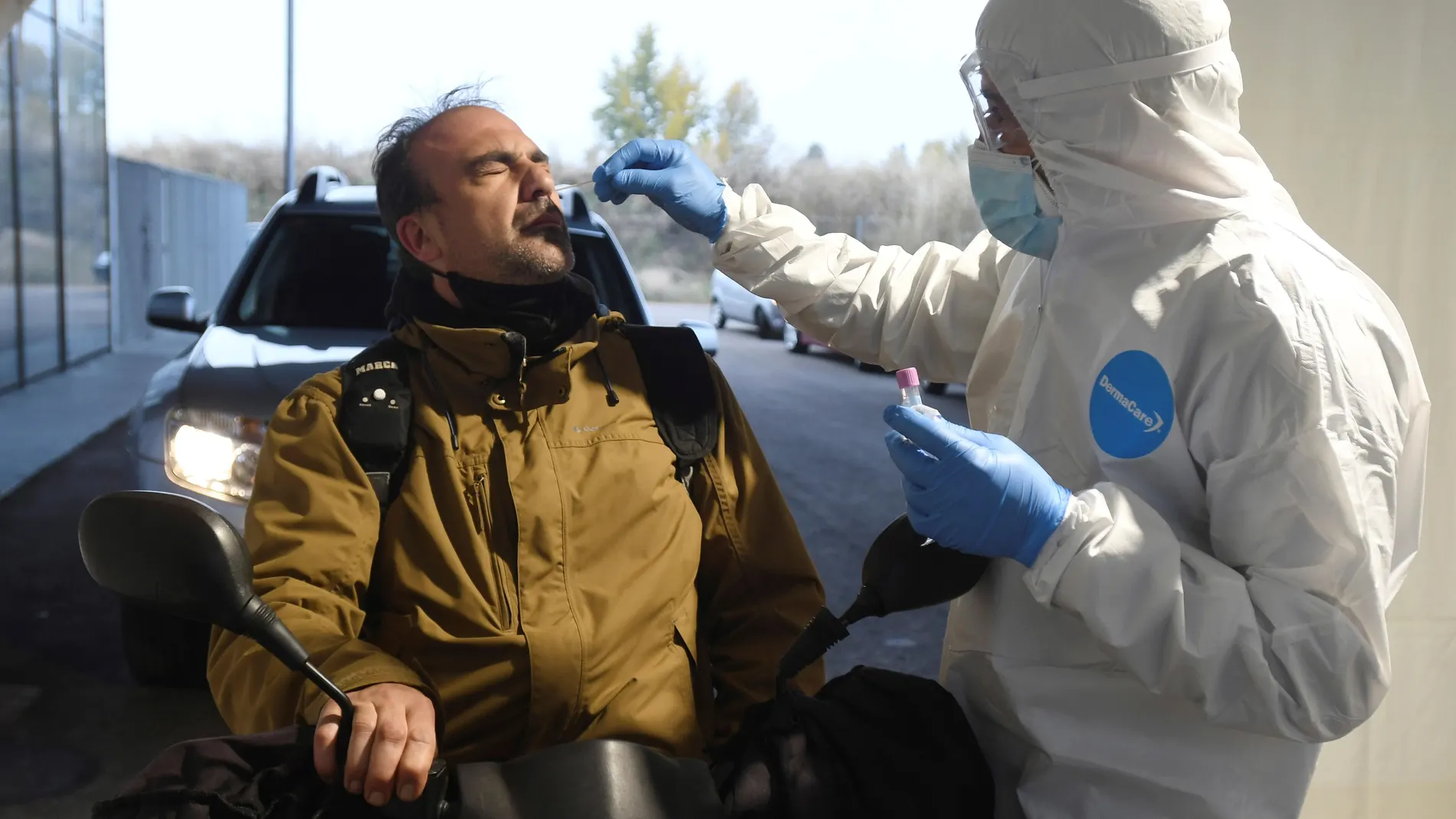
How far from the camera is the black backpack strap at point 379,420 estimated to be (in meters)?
1.60

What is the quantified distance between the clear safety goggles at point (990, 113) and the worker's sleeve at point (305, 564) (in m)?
0.90

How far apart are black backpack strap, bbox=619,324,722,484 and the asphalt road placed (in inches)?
62.3

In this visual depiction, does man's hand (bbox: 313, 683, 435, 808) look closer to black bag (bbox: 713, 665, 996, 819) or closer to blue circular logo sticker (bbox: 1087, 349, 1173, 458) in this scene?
black bag (bbox: 713, 665, 996, 819)

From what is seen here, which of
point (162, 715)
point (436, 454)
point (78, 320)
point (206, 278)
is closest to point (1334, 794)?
point (436, 454)

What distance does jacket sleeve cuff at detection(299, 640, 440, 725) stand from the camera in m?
1.31

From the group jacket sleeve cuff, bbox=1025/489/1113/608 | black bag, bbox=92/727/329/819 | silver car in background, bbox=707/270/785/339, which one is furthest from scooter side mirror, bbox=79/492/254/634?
silver car in background, bbox=707/270/785/339

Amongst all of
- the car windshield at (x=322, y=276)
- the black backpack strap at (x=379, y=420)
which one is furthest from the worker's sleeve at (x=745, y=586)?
the car windshield at (x=322, y=276)

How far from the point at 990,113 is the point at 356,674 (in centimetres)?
99

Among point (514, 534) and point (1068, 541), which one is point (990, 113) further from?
point (514, 534)

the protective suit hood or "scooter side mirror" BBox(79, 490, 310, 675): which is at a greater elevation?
the protective suit hood

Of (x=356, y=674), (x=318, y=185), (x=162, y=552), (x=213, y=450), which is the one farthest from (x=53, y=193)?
(x=162, y=552)

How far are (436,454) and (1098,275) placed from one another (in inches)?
34.1

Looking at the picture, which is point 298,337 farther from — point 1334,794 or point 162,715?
point 1334,794

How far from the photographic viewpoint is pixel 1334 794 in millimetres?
2256
